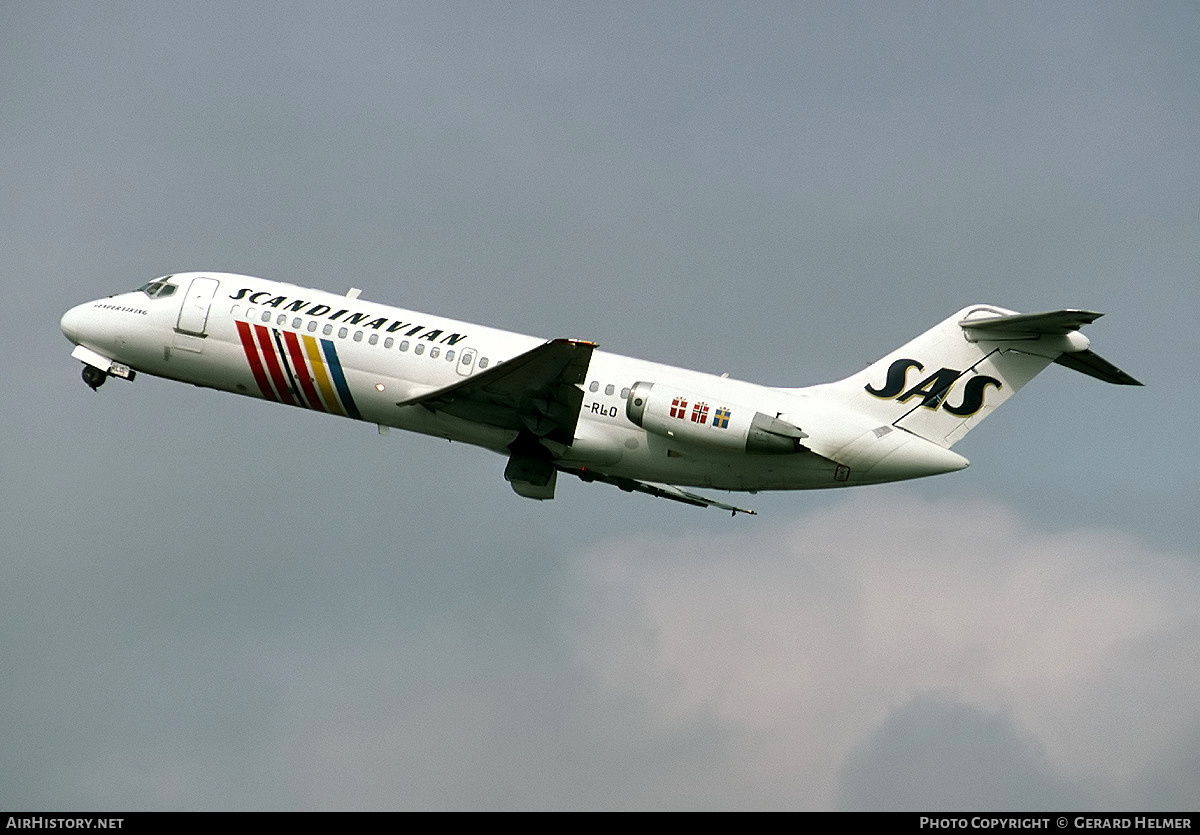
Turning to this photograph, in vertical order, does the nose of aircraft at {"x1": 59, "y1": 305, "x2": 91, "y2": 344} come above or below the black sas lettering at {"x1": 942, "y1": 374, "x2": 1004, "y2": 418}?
above

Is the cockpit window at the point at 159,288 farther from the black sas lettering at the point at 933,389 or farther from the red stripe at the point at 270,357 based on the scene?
the black sas lettering at the point at 933,389

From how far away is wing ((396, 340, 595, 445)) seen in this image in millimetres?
30438

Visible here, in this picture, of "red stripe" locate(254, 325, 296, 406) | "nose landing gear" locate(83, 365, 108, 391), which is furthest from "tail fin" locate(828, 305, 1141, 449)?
"nose landing gear" locate(83, 365, 108, 391)

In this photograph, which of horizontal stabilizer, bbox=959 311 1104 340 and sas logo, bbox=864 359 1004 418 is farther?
sas logo, bbox=864 359 1004 418

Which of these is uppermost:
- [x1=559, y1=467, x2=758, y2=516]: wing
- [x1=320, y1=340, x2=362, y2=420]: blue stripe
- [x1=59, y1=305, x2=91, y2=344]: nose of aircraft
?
[x1=59, y1=305, x2=91, y2=344]: nose of aircraft

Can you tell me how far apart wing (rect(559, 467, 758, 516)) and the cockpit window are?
10133 mm

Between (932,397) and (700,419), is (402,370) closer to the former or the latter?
(700,419)

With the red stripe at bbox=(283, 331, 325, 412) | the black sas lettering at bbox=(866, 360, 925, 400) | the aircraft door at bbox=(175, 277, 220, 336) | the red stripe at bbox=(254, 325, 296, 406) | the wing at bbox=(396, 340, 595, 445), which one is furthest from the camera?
the aircraft door at bbox=(175, 277, 220, 336)

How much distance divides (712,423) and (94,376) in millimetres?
15268

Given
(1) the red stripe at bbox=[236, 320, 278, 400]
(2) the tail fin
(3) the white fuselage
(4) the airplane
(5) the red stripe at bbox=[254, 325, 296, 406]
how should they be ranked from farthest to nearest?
1. (1) the red stripe at bbox=[236, 320, 278, 400]
2. (5) the red stripe at bbox=[254, 325, 296, 406]
3. (2) the tail fin
4. (3) the white fuselage
5. (4) the airplane

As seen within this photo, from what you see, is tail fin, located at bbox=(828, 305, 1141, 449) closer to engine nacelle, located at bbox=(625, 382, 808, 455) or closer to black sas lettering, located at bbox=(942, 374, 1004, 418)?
black sas lettering, located at bbox=(942, 374, 1004, 418)

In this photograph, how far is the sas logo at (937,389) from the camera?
106 feet

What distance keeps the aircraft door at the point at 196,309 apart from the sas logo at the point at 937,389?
1484cm

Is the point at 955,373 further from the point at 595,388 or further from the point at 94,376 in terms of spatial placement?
the point at 94,376
